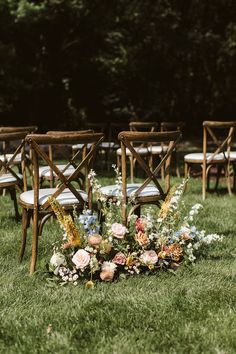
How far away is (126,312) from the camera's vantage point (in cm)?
373

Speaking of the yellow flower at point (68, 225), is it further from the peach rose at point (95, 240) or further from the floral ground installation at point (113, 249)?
the peach rose at point (95, 240)

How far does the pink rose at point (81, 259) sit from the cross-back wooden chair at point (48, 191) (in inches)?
18.7

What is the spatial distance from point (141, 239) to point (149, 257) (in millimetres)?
163

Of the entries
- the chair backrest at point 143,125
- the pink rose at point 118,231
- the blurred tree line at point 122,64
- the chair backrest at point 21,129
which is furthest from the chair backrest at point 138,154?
the blurred tree line at point 122,64

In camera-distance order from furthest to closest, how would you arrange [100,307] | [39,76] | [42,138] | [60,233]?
[39,76]
[60,233]
[42,138]
[100,307]

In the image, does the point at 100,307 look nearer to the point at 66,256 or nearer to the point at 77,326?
the point at 77,326

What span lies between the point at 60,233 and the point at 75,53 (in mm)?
14528

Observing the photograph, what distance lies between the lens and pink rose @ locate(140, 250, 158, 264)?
443 cm

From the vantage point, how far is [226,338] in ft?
10.8

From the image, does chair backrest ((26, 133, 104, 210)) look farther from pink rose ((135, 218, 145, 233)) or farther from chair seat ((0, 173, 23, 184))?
chair seat ((0, 173, 23, 184))

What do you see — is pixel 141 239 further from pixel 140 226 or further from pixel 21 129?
pixel 21 129

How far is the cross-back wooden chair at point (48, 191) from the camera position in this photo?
14.4 feet

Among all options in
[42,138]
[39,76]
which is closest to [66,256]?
[42,138]

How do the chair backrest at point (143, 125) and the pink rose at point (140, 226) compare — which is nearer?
the pink rose at point (140, 226)
